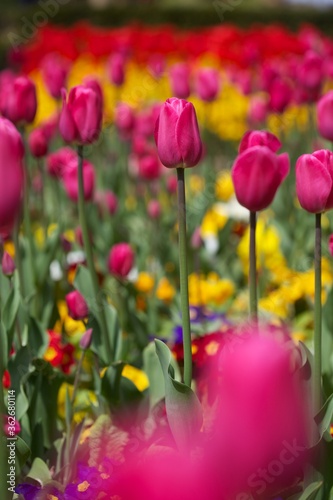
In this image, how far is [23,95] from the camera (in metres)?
1.83

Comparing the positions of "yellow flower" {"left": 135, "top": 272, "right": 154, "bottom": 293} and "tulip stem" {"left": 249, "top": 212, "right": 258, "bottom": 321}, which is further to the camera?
"yellow flower" {"left": 135, "top": 272, "right": 154, "bottom": 293}

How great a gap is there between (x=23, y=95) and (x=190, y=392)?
1030 mm

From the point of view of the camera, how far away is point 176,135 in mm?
1077

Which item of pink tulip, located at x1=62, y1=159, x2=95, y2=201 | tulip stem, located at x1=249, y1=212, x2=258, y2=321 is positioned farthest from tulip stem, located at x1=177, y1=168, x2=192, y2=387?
pink tulip, located at x1=62, y1=159, x2=95, y2=201

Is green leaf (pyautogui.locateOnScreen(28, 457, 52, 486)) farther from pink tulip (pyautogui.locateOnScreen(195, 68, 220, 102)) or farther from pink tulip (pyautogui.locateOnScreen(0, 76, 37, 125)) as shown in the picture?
pink tulip (pyautogui.locateOnScreen(195, 68, 220, 102))

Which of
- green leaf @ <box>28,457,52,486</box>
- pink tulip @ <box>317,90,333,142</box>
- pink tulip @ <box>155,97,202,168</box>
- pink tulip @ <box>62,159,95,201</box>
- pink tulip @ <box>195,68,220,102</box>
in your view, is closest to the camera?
pink tulip @ <box>155,97,202,168</box>

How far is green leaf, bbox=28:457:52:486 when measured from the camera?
1291 mm

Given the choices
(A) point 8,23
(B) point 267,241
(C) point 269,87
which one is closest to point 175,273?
(B) point 267,241

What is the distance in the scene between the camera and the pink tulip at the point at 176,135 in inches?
42.4

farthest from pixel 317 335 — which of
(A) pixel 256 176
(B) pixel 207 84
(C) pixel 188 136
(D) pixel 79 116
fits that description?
(B) pixel 207 84

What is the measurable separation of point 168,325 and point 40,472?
108cm

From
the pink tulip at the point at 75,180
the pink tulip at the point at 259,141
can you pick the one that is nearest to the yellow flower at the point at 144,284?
the pink tulip at the point at 75,180

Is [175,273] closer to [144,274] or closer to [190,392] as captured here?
[144,274]

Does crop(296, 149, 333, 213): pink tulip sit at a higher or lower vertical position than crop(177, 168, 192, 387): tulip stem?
higher
